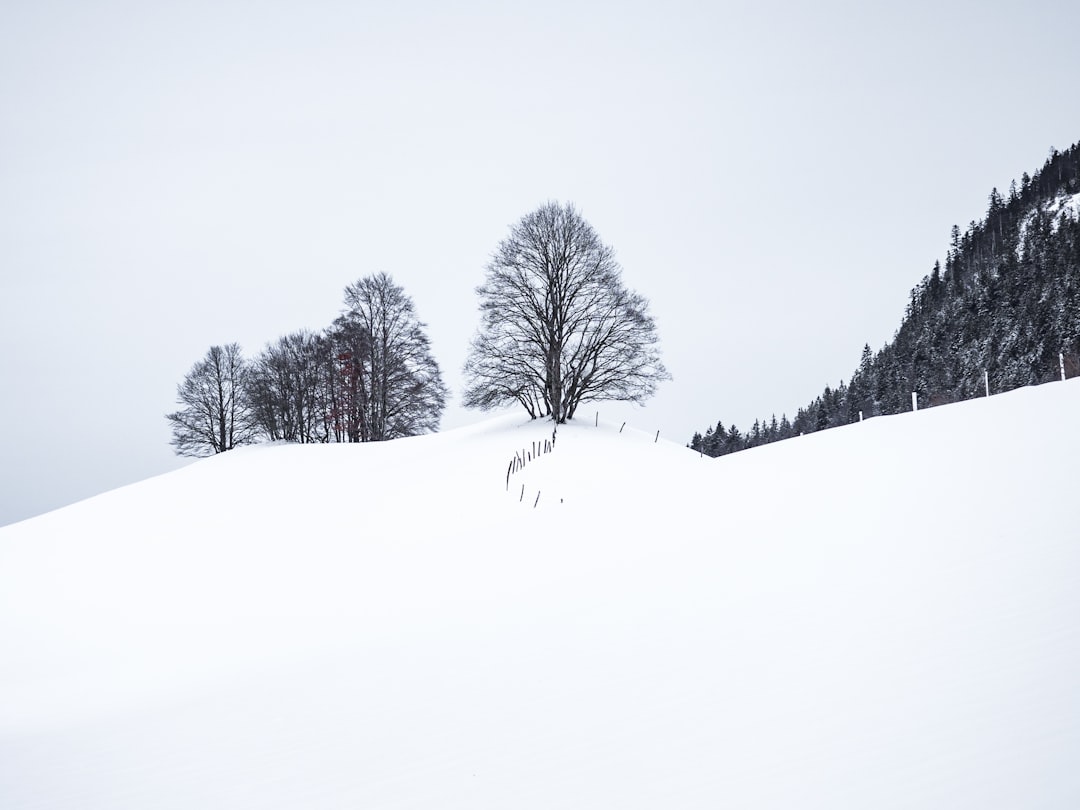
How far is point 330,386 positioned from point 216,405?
11941 millimetres

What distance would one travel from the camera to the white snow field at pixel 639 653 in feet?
16.3

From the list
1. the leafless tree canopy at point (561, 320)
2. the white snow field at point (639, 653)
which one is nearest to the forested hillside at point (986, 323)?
the leafless tree canopy at point (561, 320)

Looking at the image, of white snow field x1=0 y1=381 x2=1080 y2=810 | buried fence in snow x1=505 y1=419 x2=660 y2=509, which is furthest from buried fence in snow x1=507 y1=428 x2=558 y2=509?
white snow field x1=0 y1=381 x2=1080 y2=810

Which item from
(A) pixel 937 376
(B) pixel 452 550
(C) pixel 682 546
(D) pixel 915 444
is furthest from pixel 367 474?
(A) pixel 937 376

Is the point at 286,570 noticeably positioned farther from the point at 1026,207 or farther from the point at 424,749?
the point at 1026,207

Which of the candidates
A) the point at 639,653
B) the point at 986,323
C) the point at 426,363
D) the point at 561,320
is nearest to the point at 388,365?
the point at 426,363

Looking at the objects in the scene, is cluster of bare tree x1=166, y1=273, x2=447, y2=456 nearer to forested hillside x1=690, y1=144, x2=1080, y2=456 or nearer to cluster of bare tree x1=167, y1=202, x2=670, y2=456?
cluster of bare tree x1=167, y1=202, x2=670, y2=456

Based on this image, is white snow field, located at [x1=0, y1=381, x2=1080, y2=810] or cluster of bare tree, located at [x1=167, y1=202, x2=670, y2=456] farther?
cluster of bare tree, located at [x1=167, y1=202, x2=670, y2=456]

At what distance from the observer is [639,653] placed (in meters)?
7.66

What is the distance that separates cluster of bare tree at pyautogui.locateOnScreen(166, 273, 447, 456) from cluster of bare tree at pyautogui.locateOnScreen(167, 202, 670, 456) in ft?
0.27

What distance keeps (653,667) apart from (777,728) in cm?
202

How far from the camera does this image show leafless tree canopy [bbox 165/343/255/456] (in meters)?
46.1

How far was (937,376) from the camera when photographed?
85500mm

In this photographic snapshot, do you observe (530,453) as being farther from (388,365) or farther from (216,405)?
(216,405)
